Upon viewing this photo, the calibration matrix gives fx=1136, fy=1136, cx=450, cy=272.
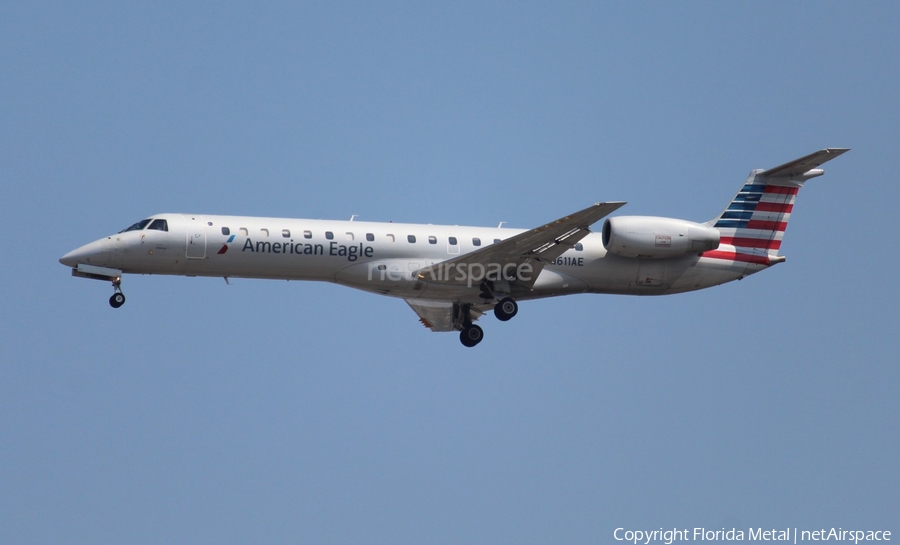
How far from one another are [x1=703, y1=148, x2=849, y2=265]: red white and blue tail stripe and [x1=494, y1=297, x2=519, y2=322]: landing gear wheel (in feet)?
18.3

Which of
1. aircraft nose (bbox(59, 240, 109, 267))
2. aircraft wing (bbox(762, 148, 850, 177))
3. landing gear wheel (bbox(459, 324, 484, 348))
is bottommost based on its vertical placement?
landing gear wheel (bbox(459, 324, 484, 348))

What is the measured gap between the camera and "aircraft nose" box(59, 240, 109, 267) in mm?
27281

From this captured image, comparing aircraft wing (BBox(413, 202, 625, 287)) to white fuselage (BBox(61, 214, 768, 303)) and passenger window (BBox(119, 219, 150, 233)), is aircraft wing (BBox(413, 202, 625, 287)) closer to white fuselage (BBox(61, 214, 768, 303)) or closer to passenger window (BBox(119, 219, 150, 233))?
white fuselage (BBox(61, 214, 768, 303))

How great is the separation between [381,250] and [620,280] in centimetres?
641

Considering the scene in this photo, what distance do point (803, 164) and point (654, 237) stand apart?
185 inches

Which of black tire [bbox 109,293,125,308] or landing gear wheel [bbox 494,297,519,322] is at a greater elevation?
black tire [bbox 109,293,125,308]

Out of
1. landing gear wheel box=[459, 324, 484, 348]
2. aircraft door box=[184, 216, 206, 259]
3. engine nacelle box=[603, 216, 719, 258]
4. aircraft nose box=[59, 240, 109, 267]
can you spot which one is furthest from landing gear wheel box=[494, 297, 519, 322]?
aircraft nose box=[59, 240, 109, 267]

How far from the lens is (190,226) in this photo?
27.5 metres

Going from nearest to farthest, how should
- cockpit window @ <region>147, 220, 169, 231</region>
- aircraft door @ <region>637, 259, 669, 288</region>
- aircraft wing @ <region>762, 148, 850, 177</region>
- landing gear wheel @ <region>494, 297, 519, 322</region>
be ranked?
1. cockpit window @ <region>147, 220, 169, 231</region>
2. aircraft wing @ <region>762, 148, 850, 177</region>
3. landing gear wheel @ <region>494, 297, 519, 322</region>
4. aircraft door @ <region>637, 259, 669, 288</region>

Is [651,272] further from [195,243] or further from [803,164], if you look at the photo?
[195,243]

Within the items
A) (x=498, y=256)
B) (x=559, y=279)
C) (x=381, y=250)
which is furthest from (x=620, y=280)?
(x=381, y=250)

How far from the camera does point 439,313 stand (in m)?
31.9

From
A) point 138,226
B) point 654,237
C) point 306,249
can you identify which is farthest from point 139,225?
point 654,237

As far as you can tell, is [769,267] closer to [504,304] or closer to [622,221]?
[622,221]
